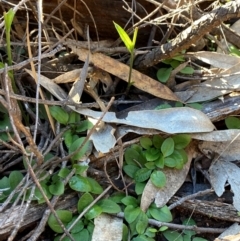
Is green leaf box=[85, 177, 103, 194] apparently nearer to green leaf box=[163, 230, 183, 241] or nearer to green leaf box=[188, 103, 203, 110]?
green leaf box=[163, 230, 183, 241]

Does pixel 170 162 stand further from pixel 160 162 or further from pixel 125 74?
pixel 125 74

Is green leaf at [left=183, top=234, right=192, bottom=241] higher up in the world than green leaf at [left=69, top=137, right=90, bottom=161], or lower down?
lower down

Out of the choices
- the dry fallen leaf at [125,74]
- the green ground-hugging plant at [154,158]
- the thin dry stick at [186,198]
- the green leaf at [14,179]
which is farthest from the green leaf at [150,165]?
the green leaf at [14,179]

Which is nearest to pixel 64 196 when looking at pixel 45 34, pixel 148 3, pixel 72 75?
pixel 72 75

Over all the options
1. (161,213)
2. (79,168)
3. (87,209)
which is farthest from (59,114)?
(161,213)

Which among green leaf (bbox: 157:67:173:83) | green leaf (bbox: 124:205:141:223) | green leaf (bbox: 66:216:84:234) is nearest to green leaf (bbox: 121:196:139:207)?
green leaf (bbox: 124:205:141:223)

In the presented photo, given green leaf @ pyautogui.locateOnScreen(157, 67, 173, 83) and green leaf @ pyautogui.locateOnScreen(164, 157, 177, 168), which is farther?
green leaf @ pyautogui.locateOnScreen(157, 67, 173, 83)
